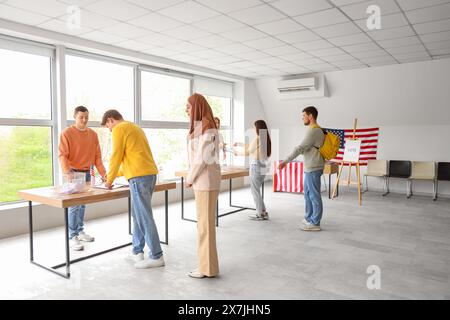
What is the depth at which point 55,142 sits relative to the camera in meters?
5.03

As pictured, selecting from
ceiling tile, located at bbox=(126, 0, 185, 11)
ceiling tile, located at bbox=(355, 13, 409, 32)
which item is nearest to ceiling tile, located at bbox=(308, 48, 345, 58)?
ceiling tile, located at bbox=(355, 13, 409, 32)

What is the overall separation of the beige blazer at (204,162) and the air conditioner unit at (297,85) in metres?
5.16

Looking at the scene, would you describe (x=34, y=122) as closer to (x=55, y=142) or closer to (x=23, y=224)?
(x=55, y=142)

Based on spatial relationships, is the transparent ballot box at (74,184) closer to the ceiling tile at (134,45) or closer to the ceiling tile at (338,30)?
the ceiling tile at (134,45)

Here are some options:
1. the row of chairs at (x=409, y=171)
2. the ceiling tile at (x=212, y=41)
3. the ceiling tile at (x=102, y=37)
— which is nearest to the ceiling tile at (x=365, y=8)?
the ceiling tile at (x=212, y=41)

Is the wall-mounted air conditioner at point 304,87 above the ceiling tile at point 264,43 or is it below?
below

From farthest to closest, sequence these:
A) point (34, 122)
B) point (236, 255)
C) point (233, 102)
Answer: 1. point (233, 102)
2. point (34, 122)
3. point (236, 255)

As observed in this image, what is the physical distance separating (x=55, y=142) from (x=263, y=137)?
292 cm

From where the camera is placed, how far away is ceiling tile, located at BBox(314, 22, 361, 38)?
4352 mm

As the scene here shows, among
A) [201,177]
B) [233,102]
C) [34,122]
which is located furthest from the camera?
[233,102]

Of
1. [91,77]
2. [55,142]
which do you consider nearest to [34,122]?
[55,142]

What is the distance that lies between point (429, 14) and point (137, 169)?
357 cm

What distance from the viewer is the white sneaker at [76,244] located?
3843mm
